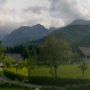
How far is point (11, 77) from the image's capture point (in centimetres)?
5625

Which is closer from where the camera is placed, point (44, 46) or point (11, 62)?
point (44, 46)

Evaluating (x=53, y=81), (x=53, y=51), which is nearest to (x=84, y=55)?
(x=53, y=51)

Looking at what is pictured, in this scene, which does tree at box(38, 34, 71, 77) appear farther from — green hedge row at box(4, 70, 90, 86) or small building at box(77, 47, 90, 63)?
small building at box(77, 47, 90, 63)

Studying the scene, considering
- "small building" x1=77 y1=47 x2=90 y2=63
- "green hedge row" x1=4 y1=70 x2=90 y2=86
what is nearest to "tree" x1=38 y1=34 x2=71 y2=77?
"green hedge row" x1=4 y1=70 x2=90 y2=86

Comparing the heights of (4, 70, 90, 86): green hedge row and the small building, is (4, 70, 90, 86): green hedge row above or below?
below

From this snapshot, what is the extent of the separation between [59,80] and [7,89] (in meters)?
9.05

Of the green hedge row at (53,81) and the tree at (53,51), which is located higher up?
the tree at (53,51)

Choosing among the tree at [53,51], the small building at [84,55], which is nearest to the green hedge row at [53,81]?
the tree at [53,51]

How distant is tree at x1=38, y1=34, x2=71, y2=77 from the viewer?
143 ft

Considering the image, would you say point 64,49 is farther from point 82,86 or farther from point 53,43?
point 82,86

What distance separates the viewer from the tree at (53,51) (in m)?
43.7

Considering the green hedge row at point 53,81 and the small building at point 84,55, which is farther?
the small building at point 84,55

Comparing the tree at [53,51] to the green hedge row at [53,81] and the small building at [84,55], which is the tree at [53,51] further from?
the small building at [84,55]

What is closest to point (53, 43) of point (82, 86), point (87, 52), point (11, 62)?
point (82, 86)
